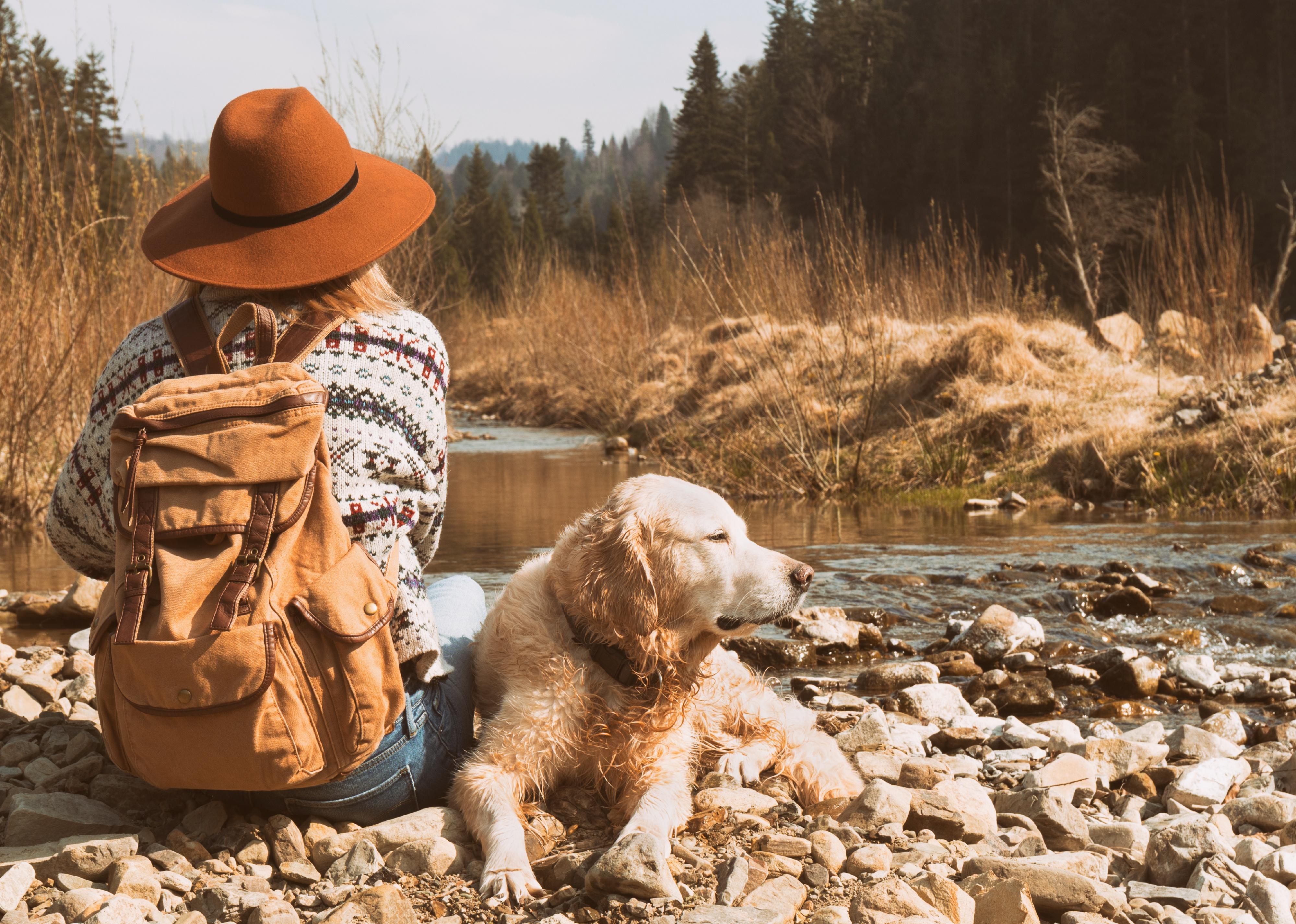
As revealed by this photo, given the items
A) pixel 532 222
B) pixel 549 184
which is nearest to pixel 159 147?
pixel 532 222

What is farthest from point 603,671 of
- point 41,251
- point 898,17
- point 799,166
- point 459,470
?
point 898,17

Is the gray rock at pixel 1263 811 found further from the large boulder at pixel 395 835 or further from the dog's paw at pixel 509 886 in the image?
the large boulder at pixel 395 835

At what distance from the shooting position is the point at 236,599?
7.13ft

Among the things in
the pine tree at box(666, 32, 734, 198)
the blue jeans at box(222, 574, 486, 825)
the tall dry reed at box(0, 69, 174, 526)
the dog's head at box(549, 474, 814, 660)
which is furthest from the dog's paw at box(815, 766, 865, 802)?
the pine tree at box(666, 32, 734, 198)

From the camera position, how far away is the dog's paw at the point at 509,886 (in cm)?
238

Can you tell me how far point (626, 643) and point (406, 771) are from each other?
653mm

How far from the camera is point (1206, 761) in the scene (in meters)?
3.55

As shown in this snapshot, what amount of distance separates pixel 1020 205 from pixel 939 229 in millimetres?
27161

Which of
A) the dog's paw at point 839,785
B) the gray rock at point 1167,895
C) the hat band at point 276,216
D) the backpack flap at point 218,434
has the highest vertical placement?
the hat band at point 276,216

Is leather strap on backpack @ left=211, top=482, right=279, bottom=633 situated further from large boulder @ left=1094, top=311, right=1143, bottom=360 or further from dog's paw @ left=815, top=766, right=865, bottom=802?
large boulder @ left=1094, top=311, right=1143, bottom=360

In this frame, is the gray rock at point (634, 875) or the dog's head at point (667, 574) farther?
the dog's head at point (667, 574)

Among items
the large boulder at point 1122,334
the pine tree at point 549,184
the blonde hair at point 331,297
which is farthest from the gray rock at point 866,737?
the pine tree at point 549,184

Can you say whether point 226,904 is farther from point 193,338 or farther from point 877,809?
point 877,809

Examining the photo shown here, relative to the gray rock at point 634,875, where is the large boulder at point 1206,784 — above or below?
below
